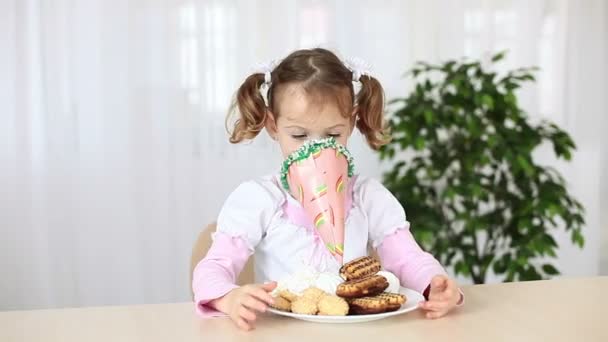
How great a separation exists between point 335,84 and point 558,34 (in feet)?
7.92

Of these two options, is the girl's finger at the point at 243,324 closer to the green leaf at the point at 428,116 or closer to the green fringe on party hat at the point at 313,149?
the green fringe on party hat at the point at 313,149

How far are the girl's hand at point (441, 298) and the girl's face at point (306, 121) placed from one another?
12.5 inches

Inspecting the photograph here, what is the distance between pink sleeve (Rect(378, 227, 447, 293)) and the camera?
143cm

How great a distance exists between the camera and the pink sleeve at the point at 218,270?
52.0 inches

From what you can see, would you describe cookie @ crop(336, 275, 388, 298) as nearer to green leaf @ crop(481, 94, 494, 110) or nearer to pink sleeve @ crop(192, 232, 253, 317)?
pink sleeve @ crop(192, 232, 253, 317)

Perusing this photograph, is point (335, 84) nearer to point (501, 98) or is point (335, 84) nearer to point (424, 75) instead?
point (501, 98)

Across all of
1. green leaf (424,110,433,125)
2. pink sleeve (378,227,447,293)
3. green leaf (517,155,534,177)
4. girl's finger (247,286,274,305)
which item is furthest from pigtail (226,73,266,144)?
green leaf (517,155,534,177)

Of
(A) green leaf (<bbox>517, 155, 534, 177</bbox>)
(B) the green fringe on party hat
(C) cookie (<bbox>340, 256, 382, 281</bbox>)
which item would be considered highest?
(B) the green fringe on party hat

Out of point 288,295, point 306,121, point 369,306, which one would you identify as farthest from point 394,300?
point 306,121

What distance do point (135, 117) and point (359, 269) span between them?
7.16ft

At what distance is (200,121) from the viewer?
336 centimetres

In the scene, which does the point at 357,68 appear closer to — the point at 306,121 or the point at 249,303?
the point at 306,121

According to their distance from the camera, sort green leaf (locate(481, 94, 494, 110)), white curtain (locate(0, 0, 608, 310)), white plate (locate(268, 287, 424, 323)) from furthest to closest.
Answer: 1. white curtain (locate(0, 0, 608, 310))
2. green leaf (locate(481, 94, 494, 110))
3. white plate (locate(268, 287, 424, 323))

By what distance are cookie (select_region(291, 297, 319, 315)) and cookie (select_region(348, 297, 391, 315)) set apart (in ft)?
0.18
